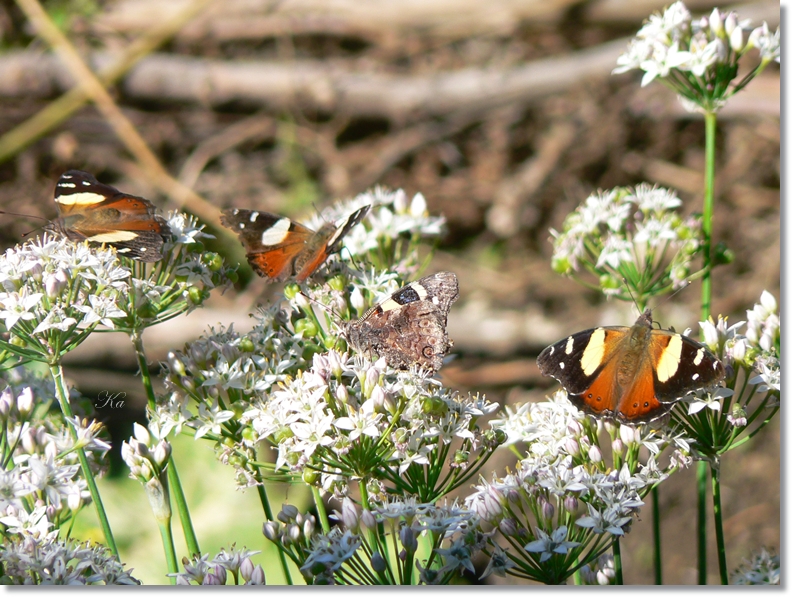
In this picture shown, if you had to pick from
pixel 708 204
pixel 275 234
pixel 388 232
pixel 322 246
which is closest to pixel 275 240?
pixel 275 234

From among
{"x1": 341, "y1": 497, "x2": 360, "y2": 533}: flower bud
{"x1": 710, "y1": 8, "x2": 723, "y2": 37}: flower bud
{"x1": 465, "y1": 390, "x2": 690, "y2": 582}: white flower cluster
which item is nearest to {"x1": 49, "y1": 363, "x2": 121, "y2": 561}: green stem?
{"x1": 341, "y1": 497, "x2": 360, "y2": 533}: flower bud

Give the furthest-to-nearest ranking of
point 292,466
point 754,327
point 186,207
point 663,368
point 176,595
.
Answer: point 186,207
point 754,327
point 663,368
point 292,466
point 176,595

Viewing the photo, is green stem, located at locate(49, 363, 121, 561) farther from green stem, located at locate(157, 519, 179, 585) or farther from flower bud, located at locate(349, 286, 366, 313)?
flower bud, located at locate(349, 286, 366, 313)

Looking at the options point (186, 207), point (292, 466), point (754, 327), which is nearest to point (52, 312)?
point (292, 466)

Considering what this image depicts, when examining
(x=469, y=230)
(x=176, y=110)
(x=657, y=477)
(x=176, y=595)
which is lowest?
(x=176, y=595)

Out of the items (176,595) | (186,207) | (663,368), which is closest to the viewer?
(176,595)

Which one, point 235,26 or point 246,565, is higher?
point 235,26

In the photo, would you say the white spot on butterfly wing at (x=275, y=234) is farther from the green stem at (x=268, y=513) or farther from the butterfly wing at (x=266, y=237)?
the green stem at (x=268, y=513)

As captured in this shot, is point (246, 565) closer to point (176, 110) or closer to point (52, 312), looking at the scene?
point (52, 312)
